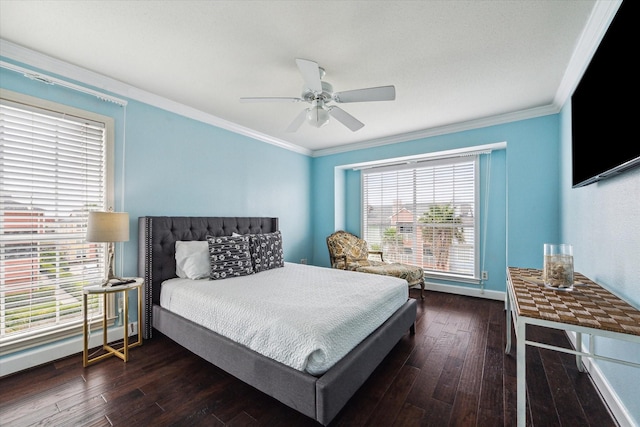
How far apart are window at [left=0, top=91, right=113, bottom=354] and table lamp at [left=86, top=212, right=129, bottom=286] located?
1.33 ft

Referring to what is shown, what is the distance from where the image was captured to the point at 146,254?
105 inches

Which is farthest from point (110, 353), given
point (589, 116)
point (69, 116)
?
point (589, 116)

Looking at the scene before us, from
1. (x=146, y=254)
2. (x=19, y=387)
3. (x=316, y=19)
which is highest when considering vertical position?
(x=316, y=19)

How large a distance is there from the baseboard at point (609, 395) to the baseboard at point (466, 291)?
176 centimetres

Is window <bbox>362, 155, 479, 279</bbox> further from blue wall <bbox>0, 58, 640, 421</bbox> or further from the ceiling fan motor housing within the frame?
the ceiling fan motor housing

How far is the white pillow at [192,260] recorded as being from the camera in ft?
9.00

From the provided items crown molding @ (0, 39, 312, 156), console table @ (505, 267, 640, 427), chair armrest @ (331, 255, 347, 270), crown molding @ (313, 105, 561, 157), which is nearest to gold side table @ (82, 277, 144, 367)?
crown molding @ (0, 39, 312, 156)

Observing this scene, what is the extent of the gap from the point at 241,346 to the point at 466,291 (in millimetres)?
3631

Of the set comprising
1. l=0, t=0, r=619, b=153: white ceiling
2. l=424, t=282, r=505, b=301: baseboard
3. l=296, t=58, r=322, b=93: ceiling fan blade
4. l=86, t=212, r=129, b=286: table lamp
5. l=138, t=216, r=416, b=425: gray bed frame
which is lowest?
l=424, t=282, r=505, b=301: baseboard

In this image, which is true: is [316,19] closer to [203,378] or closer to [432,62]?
[432,62]

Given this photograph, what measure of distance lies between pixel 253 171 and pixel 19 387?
3.13 meters

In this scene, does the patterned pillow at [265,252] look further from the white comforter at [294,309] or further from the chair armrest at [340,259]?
the chair armrest at [340,259]

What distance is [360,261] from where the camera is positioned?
4535 mm

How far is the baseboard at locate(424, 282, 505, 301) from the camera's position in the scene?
3.87 meters
